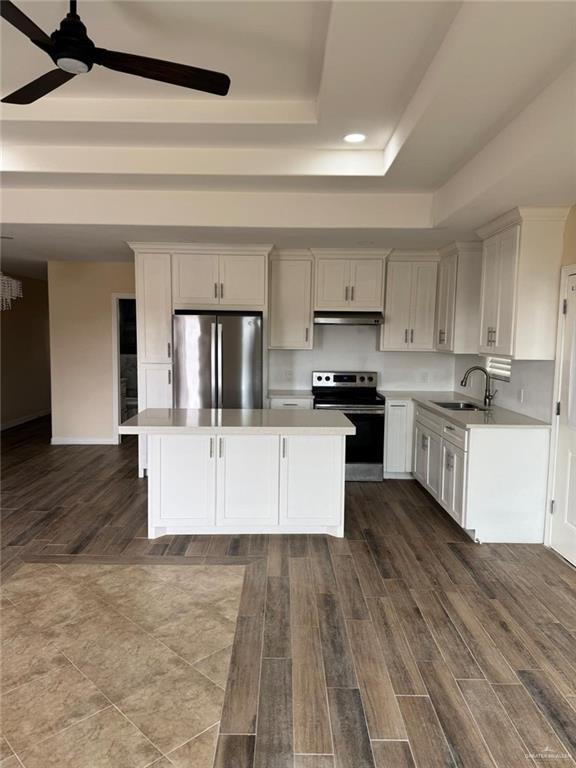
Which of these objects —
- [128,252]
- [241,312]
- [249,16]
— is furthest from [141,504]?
[249,16]

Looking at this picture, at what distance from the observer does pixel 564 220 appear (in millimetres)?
3387

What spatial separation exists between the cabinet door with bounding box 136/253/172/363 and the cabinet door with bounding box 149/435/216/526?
1767 millimetres

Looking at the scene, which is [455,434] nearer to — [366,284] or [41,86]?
[366,284]

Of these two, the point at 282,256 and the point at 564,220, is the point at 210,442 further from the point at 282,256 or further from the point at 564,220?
the point at 564,220

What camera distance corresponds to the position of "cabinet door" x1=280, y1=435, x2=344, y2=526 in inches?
139

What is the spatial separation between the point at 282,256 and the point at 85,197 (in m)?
2.04

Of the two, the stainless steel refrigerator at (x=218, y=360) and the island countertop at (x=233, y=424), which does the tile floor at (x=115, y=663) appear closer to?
the island countertop at (x=233, y=424)

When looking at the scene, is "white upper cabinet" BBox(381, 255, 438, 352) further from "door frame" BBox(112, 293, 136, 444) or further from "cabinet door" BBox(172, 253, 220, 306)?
"door frame" BBox(112, 293, 136, 444)

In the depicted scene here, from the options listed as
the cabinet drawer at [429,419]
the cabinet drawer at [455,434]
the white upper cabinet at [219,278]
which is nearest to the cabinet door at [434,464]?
the cabinet drawer at [429,419]

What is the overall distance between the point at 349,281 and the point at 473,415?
204 centimetres

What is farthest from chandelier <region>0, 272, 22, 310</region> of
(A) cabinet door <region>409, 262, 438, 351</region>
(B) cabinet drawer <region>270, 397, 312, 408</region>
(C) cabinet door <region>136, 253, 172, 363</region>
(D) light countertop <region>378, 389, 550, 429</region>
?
(A) cabinet door <region>409, 262, 438, 351</region>

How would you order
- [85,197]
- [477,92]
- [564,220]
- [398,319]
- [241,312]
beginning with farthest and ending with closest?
[398,319] → [241,312] → [85,197] → [564,220] → [477,92]

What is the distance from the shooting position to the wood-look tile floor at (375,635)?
1.79m

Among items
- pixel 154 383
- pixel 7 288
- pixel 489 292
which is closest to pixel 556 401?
pixel 489 292
